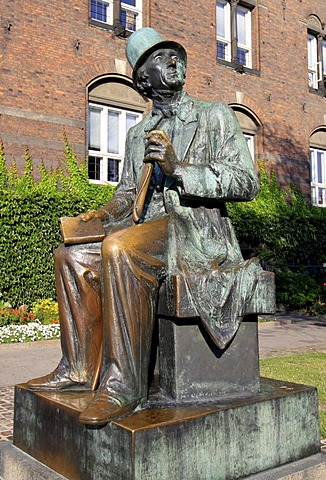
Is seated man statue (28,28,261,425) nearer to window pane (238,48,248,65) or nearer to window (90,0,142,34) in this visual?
window (90,0,142,34)

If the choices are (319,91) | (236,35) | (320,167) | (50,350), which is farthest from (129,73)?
(320,167)

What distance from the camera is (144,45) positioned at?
3.18 metres

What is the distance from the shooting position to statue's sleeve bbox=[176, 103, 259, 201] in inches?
114

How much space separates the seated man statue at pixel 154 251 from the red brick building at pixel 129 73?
10129mm

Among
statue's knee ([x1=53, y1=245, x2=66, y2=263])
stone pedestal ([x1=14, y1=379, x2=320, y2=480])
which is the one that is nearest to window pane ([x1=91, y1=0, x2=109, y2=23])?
statue's knee ([x1=53, y1=245, x2=66, y2=263])

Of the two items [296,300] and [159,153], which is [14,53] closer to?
[296,300]

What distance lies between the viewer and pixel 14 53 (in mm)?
12781

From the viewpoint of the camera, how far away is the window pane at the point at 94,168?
1441 centimetres

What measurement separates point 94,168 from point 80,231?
38.2 feet

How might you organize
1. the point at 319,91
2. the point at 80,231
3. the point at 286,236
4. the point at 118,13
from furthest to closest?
1. the point at 319,91
2. the point at 286,236
3. the point at 118,13
4. the point at 80,231

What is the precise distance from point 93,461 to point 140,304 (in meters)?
0.76

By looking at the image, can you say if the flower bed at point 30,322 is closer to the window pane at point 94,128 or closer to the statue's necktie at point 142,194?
the window pane at point 94,128

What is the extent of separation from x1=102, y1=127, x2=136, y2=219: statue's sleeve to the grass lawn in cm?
283

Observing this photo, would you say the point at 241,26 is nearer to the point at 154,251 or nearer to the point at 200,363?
the point at 154,251
